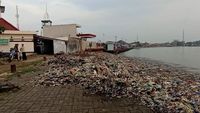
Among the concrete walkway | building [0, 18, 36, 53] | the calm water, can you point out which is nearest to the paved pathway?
the concrete walkway

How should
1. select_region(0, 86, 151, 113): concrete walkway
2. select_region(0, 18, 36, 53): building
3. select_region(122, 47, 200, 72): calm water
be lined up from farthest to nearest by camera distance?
select_region(122, 47, 200, 72): calm water < select_region(0, 18, 36, 53): building < select_region(0, 86, 151, 113): concrete walkway

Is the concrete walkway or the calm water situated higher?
the concrete walkway

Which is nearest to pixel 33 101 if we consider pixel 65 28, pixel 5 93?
pixel 5 93

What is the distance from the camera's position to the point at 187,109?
8898mm

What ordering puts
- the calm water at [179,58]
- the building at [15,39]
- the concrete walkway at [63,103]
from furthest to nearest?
the calm water at [179,58]
the building at [15,39]
the concrete walkway at [63,103]

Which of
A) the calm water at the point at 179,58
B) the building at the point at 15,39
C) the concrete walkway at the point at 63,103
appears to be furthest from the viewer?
the calm water at the point at 179,58

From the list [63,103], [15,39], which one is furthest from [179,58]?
[63,103]

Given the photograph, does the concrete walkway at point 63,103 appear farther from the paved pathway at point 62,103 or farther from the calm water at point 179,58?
the calm water at point 179,58

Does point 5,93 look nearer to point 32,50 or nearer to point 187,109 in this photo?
point 187,109

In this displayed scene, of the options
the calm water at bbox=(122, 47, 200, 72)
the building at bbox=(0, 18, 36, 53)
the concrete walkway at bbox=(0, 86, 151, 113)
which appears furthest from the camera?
the calm water at bbox=(122, 47, 200, 72)

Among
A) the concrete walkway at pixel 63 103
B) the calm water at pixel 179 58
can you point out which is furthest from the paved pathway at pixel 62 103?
the calm water at pixel 179 58

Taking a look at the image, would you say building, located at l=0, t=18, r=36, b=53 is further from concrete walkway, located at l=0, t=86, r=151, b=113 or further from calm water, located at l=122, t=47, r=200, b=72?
concrete walkway, located at l=0, t=86, r=151, b=113

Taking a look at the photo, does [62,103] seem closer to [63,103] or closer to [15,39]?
[63,103]

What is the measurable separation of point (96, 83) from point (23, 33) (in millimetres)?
29060
